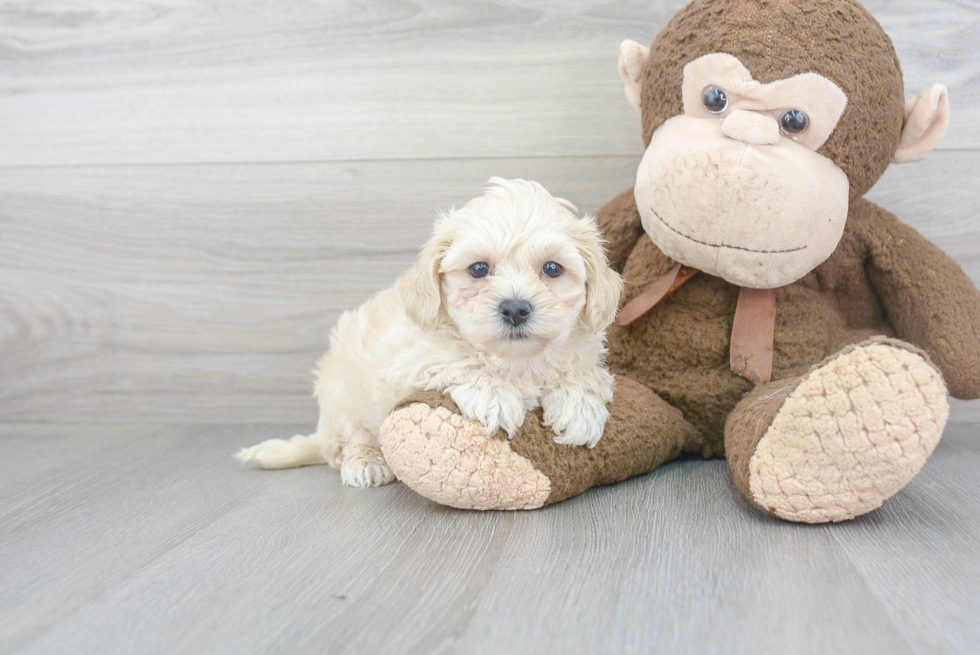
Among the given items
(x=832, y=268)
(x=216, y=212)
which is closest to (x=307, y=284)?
(x=216, y=212)

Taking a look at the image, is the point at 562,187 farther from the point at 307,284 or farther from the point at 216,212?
the point at 216,212

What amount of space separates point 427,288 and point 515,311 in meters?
0.16

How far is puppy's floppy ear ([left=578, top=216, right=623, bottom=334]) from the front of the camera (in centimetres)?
120

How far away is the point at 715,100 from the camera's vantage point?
1.23 metres

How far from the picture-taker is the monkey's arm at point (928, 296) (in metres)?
1.33

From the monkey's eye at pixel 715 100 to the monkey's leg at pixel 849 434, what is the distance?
0.45 meters

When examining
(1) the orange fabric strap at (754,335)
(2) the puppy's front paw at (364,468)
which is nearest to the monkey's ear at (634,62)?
(1) the orange fabric strap at (754,335)

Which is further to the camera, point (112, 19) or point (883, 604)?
point (112, 19)

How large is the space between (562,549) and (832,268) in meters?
0.79

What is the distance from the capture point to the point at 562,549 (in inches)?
39.7

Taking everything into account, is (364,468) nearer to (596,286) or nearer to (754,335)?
(596,286)

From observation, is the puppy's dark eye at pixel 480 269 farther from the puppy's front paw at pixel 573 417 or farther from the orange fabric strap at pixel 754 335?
the orange fabric strap at pixel 754 335

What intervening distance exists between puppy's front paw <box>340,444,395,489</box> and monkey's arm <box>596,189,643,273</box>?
1.95 feet

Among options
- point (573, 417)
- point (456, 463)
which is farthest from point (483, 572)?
point (573, 417)
